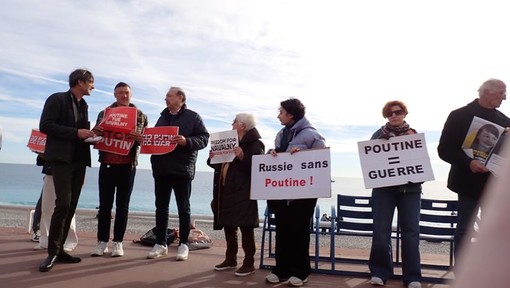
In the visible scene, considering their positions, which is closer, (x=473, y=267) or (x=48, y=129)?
(x=473, y=267)

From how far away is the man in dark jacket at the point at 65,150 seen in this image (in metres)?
5.30

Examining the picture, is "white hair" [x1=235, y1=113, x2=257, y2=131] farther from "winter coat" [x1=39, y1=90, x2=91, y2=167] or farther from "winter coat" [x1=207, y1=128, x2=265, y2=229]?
"winter coat" [x1=39, y1=90, x2=91, y2=167]

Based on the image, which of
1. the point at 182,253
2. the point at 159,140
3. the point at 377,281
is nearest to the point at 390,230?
the point at 377,281

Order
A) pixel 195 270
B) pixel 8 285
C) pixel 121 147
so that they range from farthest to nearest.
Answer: pixel 121 147, pixel 195 270, pixel 8 285

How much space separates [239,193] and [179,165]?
969mm

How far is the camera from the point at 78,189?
562 centimetres

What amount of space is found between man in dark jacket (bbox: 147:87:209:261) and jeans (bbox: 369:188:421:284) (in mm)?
2472

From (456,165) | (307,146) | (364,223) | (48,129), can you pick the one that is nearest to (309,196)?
(307,146)

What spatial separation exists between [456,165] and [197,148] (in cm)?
324

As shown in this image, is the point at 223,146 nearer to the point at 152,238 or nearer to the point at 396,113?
the point at 396,113

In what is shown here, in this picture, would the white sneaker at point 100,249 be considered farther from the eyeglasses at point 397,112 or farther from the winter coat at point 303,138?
the eyeglasses at point 397,112

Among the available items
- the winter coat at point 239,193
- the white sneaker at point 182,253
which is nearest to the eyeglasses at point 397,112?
the winter coat at point 239,193

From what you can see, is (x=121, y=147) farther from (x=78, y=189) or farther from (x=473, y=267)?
(x=473, y=267)

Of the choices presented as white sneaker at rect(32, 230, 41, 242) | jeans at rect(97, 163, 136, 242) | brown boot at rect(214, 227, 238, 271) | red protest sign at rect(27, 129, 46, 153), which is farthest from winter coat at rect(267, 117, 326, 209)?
white sneaker at rect(32, 230, 41, 242)
